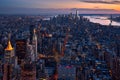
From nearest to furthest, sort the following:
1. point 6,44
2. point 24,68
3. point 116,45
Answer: point 24,68
point 6,44
point 116,45

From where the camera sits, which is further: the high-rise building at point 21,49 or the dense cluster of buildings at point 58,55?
the high-rise building at point 21,49

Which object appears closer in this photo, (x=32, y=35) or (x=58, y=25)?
(x=32, y=35)

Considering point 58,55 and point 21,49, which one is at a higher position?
point 21,49

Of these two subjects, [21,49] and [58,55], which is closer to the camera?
[21,49]

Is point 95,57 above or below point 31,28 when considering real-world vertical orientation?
below

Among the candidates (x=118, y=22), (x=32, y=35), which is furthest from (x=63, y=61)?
(x=118, y=22)

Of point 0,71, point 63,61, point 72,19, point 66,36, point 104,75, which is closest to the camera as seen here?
point 0,71

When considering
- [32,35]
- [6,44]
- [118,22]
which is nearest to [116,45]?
[32,35]

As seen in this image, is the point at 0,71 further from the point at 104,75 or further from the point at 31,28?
the point at 31,28
